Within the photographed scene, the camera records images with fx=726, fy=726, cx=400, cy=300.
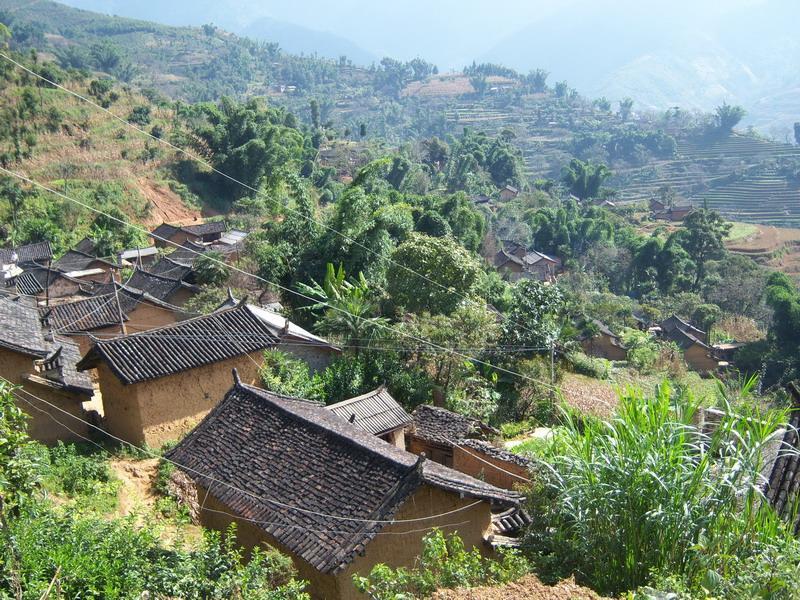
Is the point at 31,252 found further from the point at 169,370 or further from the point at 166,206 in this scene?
the point at 169,370

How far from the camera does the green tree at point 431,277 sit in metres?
24.1

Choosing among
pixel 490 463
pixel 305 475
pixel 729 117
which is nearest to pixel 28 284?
pixel 490 463

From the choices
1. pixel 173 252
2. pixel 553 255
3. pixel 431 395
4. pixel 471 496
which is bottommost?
pixel 553 255

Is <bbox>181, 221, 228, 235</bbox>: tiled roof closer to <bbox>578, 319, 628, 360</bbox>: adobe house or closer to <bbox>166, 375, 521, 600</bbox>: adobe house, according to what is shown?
<bbox>578, 319, 628, 360</bbox>: adobe house

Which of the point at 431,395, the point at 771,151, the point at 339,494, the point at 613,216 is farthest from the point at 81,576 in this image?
the point at 771,151

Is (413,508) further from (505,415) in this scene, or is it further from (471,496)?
(505,415)

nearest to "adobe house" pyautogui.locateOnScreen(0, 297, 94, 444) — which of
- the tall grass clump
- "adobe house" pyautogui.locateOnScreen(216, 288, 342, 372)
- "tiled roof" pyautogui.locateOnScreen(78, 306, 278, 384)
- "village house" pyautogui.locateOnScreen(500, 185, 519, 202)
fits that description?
"tiled roof" pyautogui.locateOnScreen(78, 306, 278, 384)

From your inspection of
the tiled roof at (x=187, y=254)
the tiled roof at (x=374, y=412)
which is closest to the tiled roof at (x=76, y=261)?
the tiled roof at (x=187, y=254)

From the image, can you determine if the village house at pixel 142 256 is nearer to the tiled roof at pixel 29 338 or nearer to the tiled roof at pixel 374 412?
the tiled roof at pixel 29 338

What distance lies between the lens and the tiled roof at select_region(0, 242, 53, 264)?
1506 inches

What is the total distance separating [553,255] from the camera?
214ft

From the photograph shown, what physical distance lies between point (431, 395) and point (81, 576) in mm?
14012

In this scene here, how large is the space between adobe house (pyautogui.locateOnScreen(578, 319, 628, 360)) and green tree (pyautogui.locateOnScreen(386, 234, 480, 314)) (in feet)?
60.5

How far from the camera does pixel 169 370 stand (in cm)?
1538
